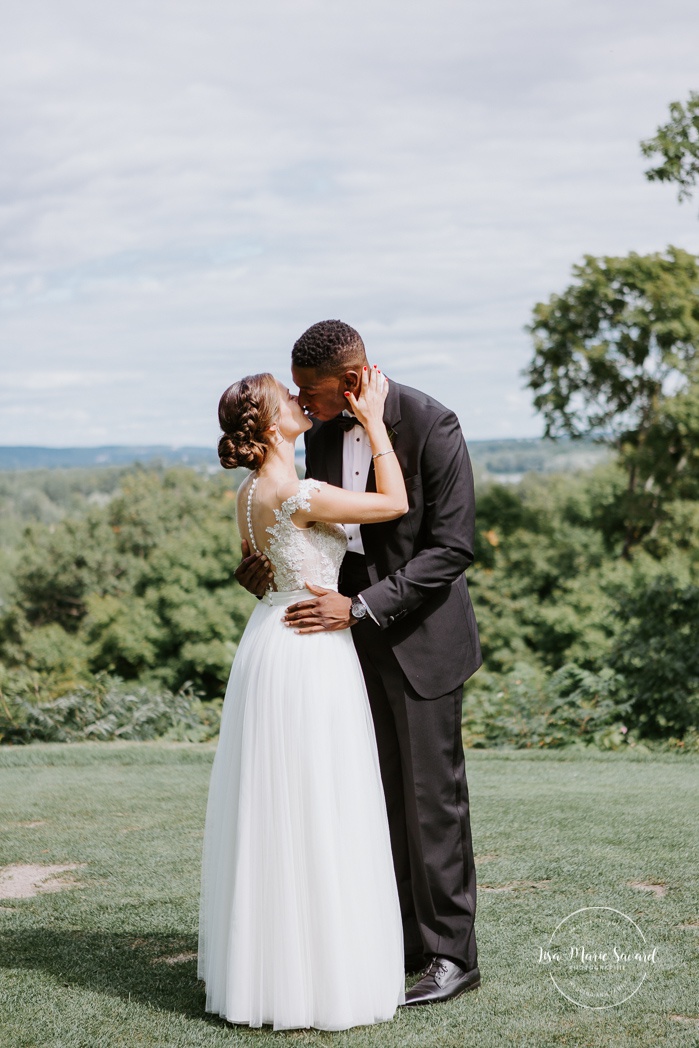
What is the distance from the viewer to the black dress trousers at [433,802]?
396cm

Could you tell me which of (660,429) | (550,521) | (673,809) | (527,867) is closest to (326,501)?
(527,867)

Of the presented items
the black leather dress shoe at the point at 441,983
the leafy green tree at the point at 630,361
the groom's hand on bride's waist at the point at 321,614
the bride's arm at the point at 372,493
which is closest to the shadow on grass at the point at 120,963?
the black leather dress shoe at the point at 441,983

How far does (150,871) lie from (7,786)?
2651mm

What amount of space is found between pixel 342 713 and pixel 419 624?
0.44 metres

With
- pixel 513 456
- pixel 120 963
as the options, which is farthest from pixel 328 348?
pixel 513 456

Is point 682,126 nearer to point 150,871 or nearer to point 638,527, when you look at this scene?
point 150,871

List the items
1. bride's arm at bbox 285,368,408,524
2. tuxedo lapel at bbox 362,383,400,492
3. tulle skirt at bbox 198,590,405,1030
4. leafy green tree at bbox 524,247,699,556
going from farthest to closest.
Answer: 1. leafy green tree at bbox 524,247,699,556
2. tuxedo lapel at bbox 362,383,400,492
3. bride's arm at bbox 285,368,408,524
4. tulle skirt at bbox 198,590,405,1030

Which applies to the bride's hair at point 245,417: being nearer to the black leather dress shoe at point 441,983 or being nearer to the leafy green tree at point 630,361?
the black leather dress shoe at point 441,983

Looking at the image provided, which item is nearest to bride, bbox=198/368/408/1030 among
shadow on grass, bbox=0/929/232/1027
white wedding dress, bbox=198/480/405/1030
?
white wedding dress, bbox=198/480/405/1030

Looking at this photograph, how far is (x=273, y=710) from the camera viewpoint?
374 cm

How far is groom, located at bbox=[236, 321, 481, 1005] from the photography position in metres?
3.83

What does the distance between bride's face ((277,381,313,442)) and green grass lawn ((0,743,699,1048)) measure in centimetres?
175

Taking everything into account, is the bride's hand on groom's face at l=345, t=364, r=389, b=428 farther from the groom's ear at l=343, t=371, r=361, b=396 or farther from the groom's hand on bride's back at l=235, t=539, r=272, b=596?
the groom's hand on bride's back at l=235, t=539, r=272, b=596

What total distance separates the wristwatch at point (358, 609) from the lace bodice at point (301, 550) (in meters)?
0.12
